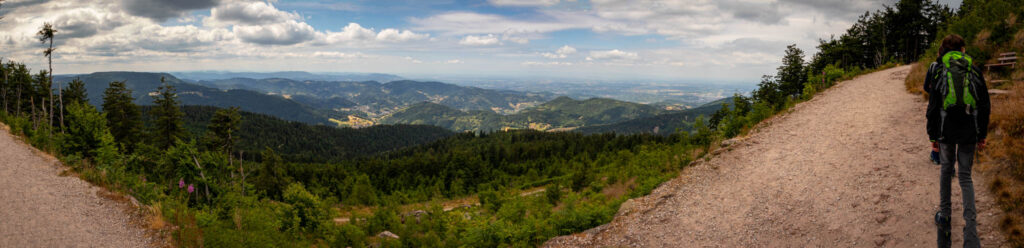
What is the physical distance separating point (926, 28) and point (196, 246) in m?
70.4

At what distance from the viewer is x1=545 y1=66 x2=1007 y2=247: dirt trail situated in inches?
291

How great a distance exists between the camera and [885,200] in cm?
819

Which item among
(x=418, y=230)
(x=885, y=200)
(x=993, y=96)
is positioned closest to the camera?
(x=885, y=200)

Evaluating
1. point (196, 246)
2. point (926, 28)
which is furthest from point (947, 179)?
point (926, 28)

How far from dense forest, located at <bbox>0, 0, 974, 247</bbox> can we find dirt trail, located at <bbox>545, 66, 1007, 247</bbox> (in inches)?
51.5

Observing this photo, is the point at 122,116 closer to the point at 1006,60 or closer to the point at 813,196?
the point at 813,196

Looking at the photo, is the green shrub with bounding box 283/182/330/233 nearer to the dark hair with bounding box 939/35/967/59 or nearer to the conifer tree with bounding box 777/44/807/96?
the dark hair with bounding box 939/35/967/59

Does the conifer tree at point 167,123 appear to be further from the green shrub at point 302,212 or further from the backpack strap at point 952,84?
the backpack strap at point 952,84

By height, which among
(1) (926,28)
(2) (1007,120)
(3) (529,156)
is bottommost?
(3) (529,156)

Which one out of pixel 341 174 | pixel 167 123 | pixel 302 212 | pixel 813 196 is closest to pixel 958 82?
pixel 813 196

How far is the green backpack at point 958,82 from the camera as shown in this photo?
5.93 meters

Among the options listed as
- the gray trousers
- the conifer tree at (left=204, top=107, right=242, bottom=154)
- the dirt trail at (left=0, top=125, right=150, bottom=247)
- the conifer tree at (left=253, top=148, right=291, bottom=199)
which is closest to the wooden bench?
the gray trousers

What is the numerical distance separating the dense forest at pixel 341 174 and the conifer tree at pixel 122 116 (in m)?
0.14

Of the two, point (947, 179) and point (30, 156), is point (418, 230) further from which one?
point (947, 179)
